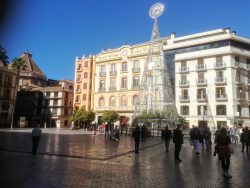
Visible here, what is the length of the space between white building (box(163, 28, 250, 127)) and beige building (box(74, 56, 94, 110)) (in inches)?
794

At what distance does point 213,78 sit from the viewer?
46.0 meters

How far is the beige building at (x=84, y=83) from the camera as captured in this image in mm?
61188

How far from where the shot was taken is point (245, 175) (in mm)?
9375

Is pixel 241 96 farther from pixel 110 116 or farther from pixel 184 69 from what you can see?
pixel 110 116

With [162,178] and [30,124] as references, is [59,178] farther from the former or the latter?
[30,124]

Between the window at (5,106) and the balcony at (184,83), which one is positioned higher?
the balcony at (184,83)

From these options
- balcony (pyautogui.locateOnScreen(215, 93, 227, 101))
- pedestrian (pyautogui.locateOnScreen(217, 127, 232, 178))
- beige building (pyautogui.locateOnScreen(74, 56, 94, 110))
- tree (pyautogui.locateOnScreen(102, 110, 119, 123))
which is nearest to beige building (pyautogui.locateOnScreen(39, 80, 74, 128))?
beige building (pyautogui.locateOnScreen(74, 56, 94, 110))

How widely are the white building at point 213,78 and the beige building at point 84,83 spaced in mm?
20158

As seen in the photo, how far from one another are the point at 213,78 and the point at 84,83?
29087 mm

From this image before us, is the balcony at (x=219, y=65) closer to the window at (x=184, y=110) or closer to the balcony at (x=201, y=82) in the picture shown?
the balcony at (x=201, y=82)

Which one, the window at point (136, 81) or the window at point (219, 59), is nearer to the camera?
the window at point (219, 59)

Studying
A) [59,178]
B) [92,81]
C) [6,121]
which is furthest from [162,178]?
[6,121]

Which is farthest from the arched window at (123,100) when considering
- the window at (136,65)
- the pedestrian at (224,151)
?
the pedestrian at (224,151)

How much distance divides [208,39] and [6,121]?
4783 cm
